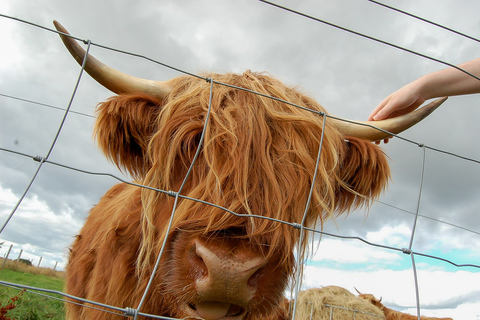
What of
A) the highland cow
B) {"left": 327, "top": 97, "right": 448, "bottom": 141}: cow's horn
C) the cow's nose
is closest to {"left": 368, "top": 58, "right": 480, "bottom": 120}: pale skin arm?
{"left": 327, "top": 97, "right": 448, "bottom": 141}: cow's horn

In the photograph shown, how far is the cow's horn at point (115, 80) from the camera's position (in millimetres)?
1849

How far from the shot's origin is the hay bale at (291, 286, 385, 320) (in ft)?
18.3

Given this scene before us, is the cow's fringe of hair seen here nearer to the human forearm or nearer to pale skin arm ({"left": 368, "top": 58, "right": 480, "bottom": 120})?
pale skin arm ({"left": 368, "top": 58, "right": 480, "bottom": 120})

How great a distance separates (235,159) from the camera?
6.29ft

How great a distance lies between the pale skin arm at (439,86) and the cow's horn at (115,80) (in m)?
1.40

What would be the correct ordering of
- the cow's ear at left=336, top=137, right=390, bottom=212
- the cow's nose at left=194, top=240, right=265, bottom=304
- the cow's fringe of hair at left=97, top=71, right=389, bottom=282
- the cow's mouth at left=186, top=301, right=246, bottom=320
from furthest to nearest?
the cow's ear at left=336, top=137, right=390, bottom=212 → the cow's fringe of hair at left=97, top=71, right=389, bottom=282 → the cow's mouth at left=186, top=301, right=246, bottom=320 → the cow's nose at left=194, top=240, right=265, bottom=304

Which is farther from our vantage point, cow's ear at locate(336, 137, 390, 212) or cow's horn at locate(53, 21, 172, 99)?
cow's ear at locate(336, 137, 390, 212)

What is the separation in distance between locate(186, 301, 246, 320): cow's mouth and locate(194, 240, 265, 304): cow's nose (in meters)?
0.08

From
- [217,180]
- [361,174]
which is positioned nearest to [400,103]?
[361,174]

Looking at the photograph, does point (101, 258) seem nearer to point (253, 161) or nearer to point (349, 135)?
point (253, 161)

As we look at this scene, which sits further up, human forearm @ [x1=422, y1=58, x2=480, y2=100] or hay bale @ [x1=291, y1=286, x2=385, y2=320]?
human forearm @ [x1=422, y1=58, x2=480, y2=100]

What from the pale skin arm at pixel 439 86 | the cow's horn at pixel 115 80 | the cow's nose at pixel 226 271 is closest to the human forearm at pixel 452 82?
the pale skin arm at pixel 439 86

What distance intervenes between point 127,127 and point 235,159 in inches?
32.1

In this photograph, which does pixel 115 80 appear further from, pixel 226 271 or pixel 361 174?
pixel 361 174
